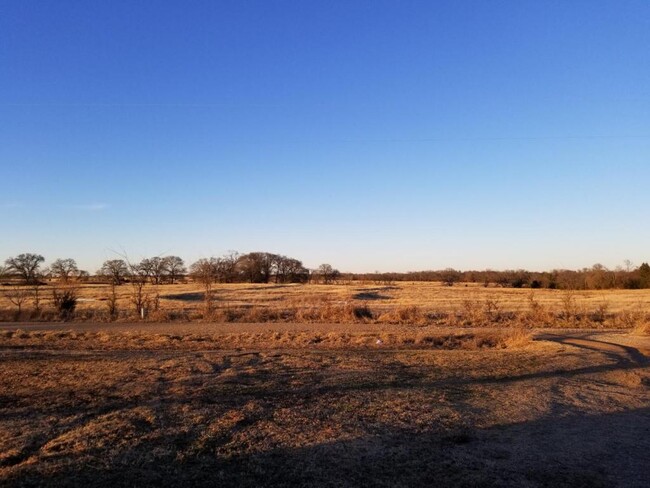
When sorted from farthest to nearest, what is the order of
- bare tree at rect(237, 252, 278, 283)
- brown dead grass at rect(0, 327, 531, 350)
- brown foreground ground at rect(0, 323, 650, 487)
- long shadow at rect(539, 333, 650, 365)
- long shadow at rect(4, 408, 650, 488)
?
bare tree at rect(237, 252, 278, 283) → brown dead grass at rect(0, 327, 531, 350) → long shadow at rect(539, 333, 650, 365) → brown foreground ground at rect(0, 323, 650, 487) → long shadow at rect(4, 408, 650, 488)

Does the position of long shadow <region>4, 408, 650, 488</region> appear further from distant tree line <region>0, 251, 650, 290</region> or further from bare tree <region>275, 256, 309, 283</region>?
bare tree <region>275, 256, 309, 283</region>

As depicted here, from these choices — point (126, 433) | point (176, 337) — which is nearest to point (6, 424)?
point (126, 433)

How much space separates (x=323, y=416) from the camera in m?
8.22

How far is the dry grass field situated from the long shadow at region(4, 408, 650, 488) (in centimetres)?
2

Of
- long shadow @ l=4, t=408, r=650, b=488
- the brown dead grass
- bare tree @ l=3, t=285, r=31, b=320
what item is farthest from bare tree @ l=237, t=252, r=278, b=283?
long shadow @ l=4, t=408, r=650, b=488

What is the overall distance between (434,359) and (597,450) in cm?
776

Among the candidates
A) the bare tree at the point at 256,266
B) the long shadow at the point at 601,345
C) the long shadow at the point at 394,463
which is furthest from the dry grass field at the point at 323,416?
the bare tree at the point at 256,266

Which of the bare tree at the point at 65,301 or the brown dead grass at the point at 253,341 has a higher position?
the bare tree at the point at 65,301

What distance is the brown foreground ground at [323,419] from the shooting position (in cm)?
596

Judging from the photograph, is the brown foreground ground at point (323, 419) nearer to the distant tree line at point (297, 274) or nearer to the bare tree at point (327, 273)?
the distant tree line at point (297, 274)

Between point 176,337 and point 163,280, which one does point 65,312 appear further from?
point 163,280

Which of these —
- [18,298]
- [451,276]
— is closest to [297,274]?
[451,276]

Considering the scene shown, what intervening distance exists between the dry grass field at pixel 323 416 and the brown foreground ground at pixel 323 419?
1.2 inches

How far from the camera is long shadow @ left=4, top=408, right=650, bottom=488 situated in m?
5.70
